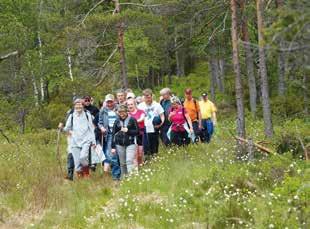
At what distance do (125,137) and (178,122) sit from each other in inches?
72.6

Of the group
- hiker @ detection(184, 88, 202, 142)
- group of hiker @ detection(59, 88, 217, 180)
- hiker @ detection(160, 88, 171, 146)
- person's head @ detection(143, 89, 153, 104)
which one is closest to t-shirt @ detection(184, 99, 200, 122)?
hiker @ detection(184, 88, 202, 142)

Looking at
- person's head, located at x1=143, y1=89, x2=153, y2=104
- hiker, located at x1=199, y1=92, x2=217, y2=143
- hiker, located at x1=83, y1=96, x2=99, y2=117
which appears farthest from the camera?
hiker, located at x1=199, y1=92, x2=217, y2=143

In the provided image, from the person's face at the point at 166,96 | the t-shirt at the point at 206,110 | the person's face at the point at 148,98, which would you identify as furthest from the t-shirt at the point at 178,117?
the t-shirt at the point at 206,110

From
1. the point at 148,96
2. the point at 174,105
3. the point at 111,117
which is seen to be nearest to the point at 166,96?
the point at 174,105

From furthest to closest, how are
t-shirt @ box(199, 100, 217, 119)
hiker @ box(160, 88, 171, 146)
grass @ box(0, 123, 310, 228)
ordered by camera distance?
1. t-shirt @ box(199, 100, 217, 119)
2. hiker @ box(160, 88, 171, 146)
3. grass @ box(0, 123, 310, 228)

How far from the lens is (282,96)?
83.6 ft

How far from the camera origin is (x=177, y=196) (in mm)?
8359

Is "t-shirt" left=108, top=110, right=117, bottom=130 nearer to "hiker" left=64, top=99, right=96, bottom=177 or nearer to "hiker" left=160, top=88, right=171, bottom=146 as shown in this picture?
"hiker" left=64, top=99, right=96, bottom=177

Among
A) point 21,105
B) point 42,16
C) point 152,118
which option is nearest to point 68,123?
point 152,118

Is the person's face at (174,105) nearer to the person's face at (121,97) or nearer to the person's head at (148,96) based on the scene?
the person's head at (148,96)

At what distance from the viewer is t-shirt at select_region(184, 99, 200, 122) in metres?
13.3

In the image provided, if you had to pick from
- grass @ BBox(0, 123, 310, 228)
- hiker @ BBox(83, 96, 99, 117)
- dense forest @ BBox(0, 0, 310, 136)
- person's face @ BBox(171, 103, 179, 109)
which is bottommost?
grass @ BBox(0, 123, 310, 228)

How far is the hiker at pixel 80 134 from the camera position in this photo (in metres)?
11.3

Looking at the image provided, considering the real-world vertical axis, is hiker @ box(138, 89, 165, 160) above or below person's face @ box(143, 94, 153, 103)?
below
